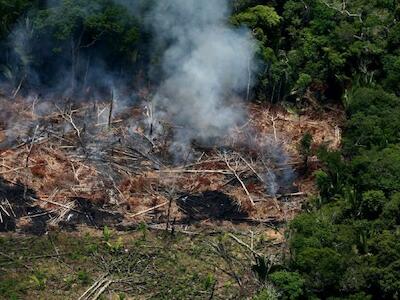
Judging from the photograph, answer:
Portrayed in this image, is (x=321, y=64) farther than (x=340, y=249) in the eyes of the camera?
Yes

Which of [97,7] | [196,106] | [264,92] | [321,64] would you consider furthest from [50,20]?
[321,64]

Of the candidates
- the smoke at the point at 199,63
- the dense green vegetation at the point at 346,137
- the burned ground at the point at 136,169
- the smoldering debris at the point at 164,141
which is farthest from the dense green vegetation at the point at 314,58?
the burned ground at the point at 136,169

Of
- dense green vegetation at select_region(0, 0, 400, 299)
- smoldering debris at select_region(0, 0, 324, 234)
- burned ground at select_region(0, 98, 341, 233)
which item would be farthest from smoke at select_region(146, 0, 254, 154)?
burned ground at select_region(0, 98, 341, 233)

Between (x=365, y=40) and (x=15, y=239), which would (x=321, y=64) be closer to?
(x=365, y=40)

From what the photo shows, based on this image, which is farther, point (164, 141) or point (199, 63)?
point (199, 63)

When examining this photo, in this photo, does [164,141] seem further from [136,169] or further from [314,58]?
[314,58]

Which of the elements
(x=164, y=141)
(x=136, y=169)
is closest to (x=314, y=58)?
(x=164, y=141)
